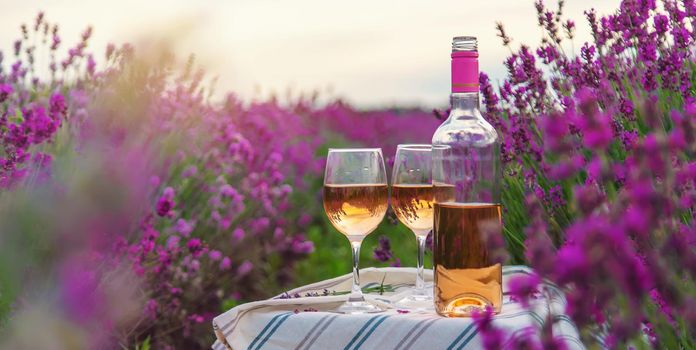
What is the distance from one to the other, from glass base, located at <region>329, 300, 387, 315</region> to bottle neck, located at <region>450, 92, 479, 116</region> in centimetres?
64

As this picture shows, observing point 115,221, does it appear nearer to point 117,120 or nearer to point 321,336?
point 117,120

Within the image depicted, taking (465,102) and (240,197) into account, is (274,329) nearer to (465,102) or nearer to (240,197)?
(465,102)

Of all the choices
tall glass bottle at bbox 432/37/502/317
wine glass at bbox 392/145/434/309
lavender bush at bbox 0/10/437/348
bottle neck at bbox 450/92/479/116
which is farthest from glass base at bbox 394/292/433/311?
lavender bush at bbox 0/10/437/348

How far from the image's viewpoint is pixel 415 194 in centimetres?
258

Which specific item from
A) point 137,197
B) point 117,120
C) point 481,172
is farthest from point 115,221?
point 481,172

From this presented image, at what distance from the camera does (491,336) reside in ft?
3.44

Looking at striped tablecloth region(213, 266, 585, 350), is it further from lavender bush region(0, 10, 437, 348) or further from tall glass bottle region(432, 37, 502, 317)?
lavender bush region(0, 10, 437, 348)

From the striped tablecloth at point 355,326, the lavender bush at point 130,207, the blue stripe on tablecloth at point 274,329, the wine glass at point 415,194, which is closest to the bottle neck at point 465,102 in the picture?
the wine glass at point 415,194

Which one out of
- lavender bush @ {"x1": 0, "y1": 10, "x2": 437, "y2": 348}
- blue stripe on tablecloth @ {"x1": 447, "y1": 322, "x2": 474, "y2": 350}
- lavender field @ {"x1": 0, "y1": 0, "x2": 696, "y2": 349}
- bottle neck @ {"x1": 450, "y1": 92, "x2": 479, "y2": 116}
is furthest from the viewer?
lavender bush @ {"x1": 0, "y1": 10, "x2": 437, "y2": 348}

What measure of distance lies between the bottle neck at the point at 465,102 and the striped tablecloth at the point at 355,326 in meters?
0.59

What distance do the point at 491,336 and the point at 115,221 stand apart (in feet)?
11.5

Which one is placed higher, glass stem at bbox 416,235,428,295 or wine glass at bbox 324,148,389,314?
wine glass at bbox 324,148,389,314

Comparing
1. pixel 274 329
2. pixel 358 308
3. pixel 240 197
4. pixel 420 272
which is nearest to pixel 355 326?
pixel 358 308

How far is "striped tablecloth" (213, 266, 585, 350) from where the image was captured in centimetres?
224
